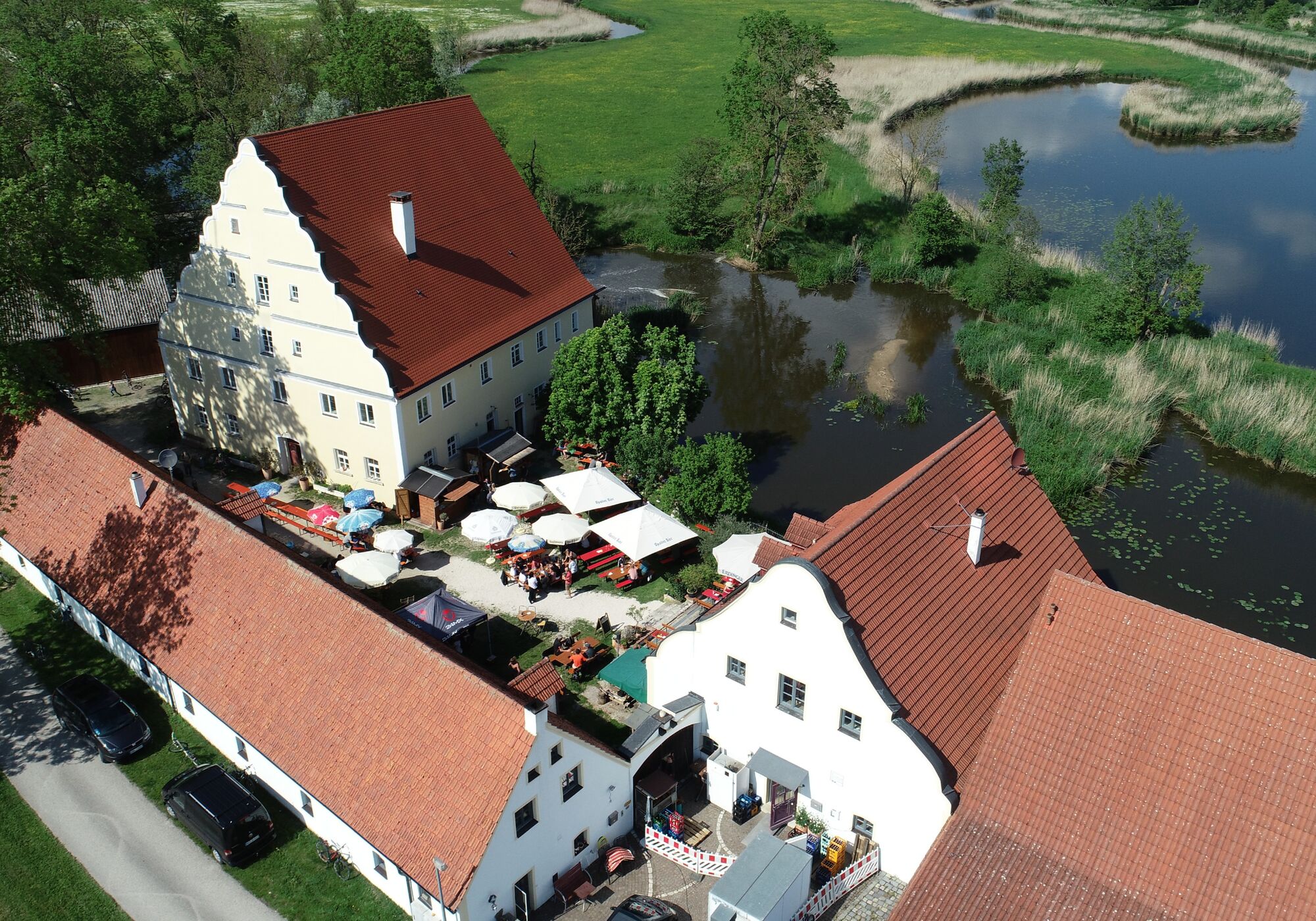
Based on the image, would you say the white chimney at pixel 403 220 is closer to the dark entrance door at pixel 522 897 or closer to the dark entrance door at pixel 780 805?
the dark entrance door at pixel 780 805

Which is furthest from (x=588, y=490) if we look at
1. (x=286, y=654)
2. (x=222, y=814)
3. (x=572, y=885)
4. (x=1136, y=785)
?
(x=1136, y=785)

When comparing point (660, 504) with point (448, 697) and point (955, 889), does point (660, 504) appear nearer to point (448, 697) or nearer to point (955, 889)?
point (448, 697)

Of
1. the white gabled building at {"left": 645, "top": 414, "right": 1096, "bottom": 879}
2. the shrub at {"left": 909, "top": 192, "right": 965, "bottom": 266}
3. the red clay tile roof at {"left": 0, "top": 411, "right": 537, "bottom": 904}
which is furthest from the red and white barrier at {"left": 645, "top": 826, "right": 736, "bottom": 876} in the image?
the shrub at {"left": 909, "top": 192, "right": 965, "bottom": 266}

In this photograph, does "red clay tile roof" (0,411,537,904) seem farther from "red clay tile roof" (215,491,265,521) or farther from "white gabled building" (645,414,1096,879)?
"white gabled building" (645,414,1096,879)

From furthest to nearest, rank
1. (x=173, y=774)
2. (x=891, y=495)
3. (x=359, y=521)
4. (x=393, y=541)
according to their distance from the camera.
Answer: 1. (x=359, y=521)
2. (x=393, y=541)
3. (x=173, y=774)
4. (x=891, y=495)

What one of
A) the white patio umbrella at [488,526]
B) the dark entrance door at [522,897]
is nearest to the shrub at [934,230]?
the white patio umbrella at [488,526]

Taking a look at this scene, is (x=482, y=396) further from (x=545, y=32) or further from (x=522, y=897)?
(x=545, y=32)
